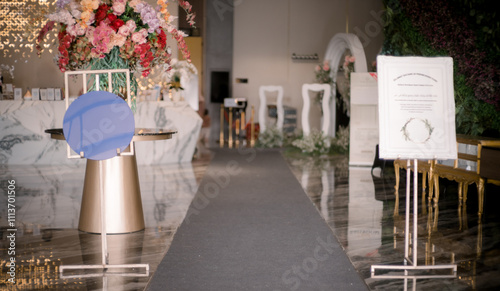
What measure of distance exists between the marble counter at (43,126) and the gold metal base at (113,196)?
4454 millimetres

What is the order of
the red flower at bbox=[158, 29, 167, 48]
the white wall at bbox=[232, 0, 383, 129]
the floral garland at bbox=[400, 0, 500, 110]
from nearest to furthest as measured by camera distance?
the red flower at bbox=[158, 29, 167, 48] → the floral garland at bbox=[400, 0, 500, 110] → the white wall at bbox=[232, 0, 383, 129]

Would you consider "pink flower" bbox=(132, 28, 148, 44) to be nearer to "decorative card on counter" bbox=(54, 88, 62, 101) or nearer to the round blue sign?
A: the round blue sign

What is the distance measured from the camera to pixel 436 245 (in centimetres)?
457

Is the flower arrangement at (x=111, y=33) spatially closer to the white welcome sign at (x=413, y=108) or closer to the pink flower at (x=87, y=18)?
the pink flower at (x=87, y=18)

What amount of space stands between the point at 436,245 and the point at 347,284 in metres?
1.33

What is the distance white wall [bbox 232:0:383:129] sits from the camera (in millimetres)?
17016

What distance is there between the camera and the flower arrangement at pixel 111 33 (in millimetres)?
4270

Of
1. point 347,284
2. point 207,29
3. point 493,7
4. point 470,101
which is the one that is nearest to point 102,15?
point 347,284

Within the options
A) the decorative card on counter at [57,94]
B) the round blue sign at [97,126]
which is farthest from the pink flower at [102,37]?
the decorative card on counter at [57,94]

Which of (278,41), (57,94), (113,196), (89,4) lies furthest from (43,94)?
(278,41)

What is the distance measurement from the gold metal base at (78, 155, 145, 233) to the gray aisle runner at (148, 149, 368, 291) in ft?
1.51

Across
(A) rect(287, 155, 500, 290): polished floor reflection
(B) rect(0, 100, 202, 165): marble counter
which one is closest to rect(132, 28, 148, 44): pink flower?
(A) rect(287, 155, 500, 290): polished floor reflection

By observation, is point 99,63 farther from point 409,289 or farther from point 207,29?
point 207,29

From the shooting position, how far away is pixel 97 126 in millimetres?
3604
